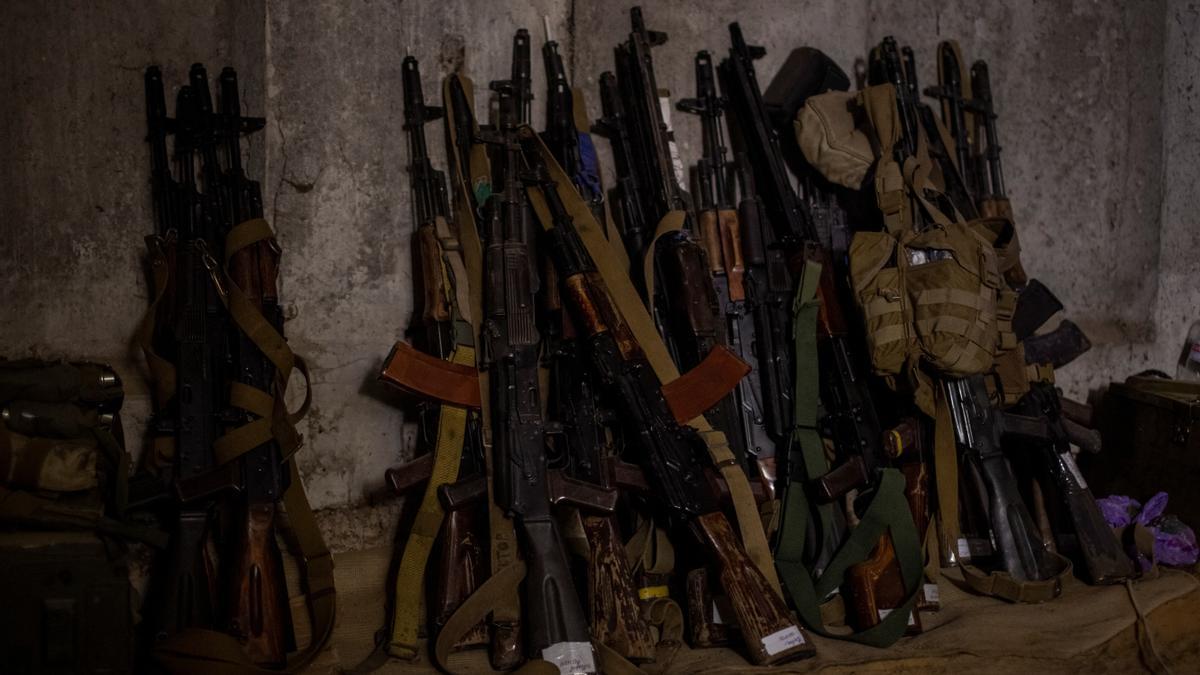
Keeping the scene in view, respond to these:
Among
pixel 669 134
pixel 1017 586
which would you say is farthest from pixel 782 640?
pixel 669 134

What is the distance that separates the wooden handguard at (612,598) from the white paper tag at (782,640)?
0.33 m

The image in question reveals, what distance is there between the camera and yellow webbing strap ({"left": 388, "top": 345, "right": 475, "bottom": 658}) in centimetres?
303

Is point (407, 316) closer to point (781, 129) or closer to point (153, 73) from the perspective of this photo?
point (153, 73)

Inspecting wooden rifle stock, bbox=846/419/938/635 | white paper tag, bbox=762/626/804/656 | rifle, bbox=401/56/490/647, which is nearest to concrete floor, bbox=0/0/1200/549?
rifle, bbox=401/56/490/647

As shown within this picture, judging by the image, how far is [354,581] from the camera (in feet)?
11.2

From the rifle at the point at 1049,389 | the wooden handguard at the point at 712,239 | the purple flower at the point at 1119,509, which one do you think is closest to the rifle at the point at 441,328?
the wooden handguard at the point at 712,239

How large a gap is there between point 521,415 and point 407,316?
69cm

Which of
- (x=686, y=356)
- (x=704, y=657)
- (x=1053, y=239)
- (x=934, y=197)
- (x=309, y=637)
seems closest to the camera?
(x=704, y=657)

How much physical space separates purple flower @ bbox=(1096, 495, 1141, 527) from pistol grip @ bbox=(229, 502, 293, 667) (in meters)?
2.82

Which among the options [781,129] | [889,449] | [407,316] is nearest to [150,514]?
[407,316]

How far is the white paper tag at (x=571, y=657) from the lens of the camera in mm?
2750

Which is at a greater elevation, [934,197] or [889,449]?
[934,197]

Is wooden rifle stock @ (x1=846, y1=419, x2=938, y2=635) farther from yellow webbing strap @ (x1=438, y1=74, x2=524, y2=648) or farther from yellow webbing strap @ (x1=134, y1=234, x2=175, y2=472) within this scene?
yellow webbing strap @ (x1=134, y1=234, x2=175, y2=472)

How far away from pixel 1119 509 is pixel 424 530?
8.22 feet
